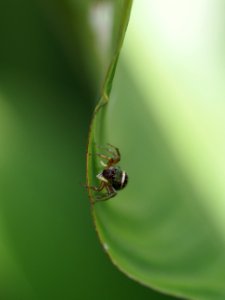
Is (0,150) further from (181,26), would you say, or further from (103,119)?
(181,26)

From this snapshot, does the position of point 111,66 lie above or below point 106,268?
above

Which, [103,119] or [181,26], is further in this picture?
[181,26]

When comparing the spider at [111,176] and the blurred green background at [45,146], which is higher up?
the blurred green background at [45,146]

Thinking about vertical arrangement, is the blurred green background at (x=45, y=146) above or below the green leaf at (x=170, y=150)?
above

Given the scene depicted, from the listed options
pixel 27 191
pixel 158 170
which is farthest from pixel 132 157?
pixel 27 191

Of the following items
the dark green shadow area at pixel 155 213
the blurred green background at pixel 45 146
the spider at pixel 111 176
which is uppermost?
the blurred green background at pixel 45 146

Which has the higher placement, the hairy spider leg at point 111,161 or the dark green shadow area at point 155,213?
the hairy spider leg at point 111,161
